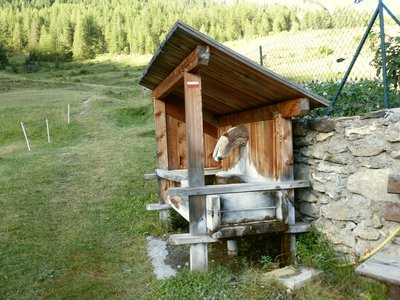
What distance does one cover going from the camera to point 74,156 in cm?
1287

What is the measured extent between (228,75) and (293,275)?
2.24 m

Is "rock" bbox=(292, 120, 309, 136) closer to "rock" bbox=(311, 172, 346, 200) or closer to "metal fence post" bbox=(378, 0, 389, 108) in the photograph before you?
"rock" bbox=(311, 172, 346, 200)

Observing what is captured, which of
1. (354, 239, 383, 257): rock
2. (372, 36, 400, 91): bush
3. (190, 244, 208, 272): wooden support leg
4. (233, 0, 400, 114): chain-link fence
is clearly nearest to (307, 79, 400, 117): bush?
(233, 0, 400, 114): chain-link fence

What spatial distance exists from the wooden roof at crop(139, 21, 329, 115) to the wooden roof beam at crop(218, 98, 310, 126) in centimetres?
6

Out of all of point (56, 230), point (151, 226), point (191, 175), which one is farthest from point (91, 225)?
point (191, 175)

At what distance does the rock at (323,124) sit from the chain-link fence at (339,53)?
0.65 metres

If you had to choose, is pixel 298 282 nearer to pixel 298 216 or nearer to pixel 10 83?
pixel 298 216

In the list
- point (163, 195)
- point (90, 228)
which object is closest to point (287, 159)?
point (163, 195)

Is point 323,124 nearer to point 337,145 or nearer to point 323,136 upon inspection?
point 323,136

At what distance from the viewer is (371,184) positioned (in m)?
3.64

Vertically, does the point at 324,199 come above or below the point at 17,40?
below

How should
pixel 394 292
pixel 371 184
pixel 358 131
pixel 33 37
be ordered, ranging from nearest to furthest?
pixel 394 292 → pixel 371 184 → pixel 358 131 → pixel 33 37

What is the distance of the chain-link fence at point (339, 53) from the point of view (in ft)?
14.6

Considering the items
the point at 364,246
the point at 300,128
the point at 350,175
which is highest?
the point at 300,128
